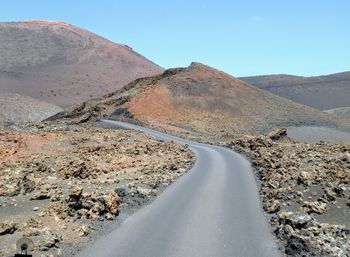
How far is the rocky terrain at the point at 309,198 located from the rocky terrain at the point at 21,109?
223 ft

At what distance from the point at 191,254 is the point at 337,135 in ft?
240

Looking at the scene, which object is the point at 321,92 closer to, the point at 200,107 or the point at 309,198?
the point at 200,107

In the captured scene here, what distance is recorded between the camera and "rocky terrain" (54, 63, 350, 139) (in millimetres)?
77438

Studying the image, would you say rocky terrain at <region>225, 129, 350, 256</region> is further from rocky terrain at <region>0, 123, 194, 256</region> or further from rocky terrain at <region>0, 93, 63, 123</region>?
rocky terrain at <region>0, 93, 63, 123</region>

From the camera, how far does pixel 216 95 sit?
91.8 metres

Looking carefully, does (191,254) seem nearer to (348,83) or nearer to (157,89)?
(157,89)

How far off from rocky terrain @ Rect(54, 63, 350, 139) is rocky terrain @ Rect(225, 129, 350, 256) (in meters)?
36.8

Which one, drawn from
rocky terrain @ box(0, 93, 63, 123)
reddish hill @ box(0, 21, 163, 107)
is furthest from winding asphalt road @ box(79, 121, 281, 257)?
reddish hill @ box(0, 21, 163, 107)

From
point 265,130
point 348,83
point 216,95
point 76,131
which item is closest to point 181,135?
point 76,131

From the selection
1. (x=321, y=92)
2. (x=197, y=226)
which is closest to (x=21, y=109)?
(x=197, y=226)

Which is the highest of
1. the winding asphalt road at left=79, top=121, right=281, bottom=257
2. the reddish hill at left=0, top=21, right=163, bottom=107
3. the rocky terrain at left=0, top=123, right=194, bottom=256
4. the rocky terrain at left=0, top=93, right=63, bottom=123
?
Answer: the reddish hill at left=0, top=21, right=163, bottom=107

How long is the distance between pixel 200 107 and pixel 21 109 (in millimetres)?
36881

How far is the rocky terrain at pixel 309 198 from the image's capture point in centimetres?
1518

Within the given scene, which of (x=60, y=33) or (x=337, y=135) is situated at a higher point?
(x=60, y=33)
